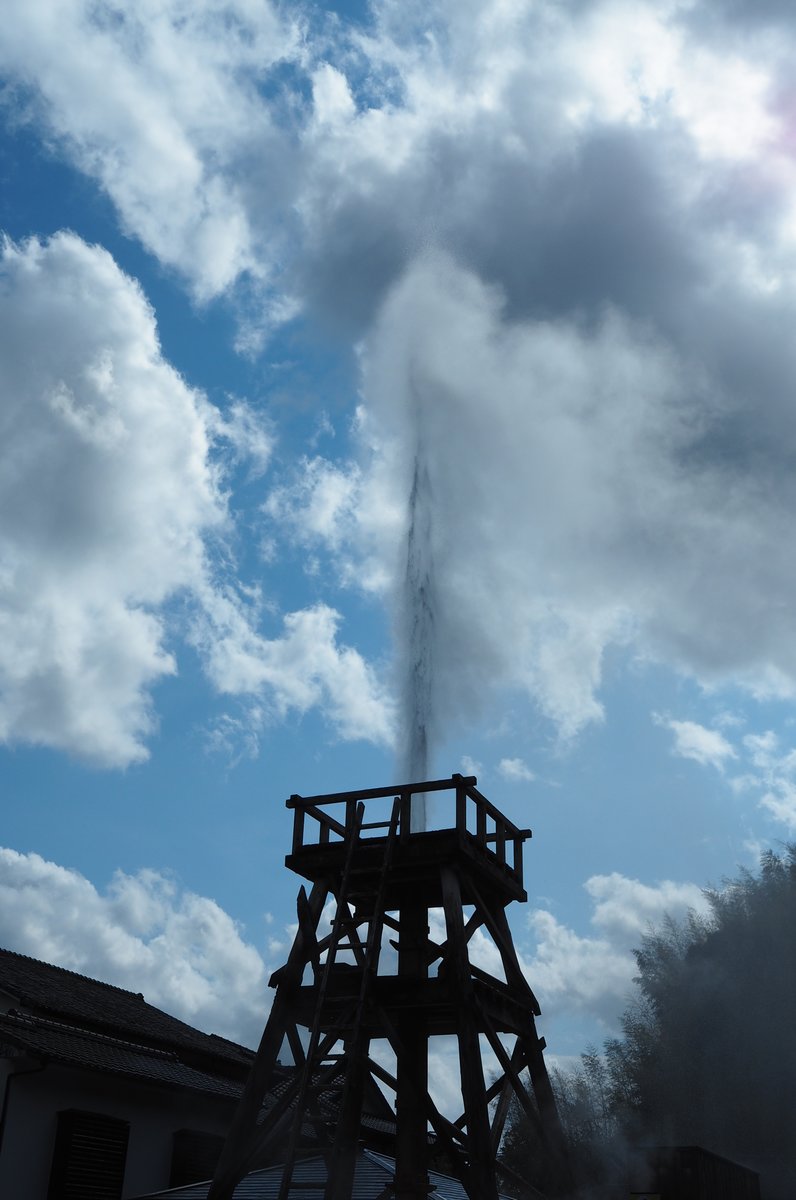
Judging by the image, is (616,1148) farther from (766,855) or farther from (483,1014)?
(766,855)

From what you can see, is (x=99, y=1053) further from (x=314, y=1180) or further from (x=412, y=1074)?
(x=412, y=1074)

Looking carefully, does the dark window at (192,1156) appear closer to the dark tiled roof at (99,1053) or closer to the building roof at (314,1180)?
the dark tiled roof at (99,1053)

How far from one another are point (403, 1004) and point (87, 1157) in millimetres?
8286

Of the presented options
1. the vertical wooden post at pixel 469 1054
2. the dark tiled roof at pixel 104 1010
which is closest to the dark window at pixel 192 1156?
the dark tiled roof at pixel 104 1010

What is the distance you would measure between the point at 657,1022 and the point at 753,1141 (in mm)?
7970

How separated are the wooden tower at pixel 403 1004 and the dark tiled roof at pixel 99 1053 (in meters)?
4.70

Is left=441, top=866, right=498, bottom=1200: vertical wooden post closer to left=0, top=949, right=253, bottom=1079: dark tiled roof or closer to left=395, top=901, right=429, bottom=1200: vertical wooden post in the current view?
left=395, top=901, right=429, bottom=1200: vertical wooden post

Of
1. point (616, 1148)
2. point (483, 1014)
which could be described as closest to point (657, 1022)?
point (616, 1148)

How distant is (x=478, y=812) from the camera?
60.5 feet

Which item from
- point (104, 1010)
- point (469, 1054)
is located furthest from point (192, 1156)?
point (469, 1054)

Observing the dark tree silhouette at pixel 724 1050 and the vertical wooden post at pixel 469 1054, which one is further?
the dark tree silhouette at pixel 724 1050

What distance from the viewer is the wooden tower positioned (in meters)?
16.4

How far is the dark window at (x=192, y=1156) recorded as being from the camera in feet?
75.7

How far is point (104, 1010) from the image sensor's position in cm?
2684
